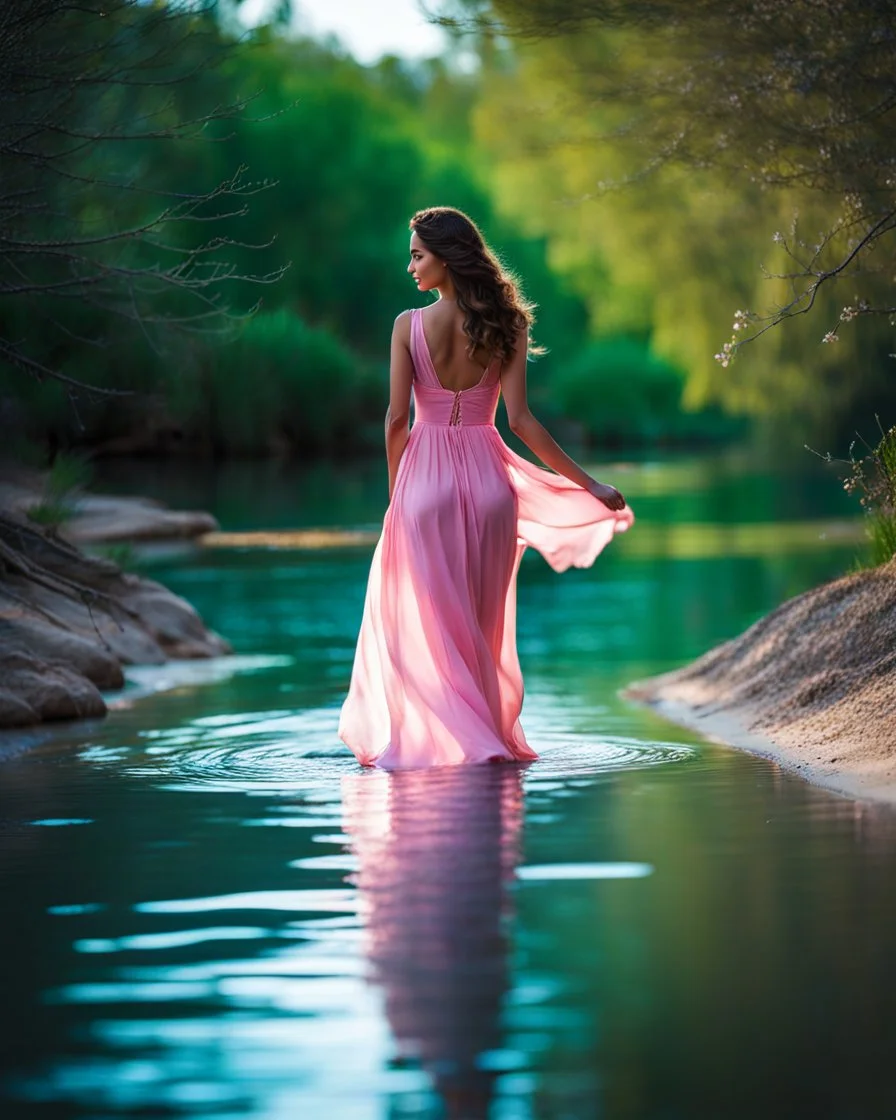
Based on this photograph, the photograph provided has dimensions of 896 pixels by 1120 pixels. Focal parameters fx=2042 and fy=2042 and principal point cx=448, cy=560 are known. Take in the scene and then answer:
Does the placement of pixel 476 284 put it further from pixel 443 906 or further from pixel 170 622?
pixel 170 622

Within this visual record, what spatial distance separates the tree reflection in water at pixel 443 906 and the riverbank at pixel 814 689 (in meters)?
1.23

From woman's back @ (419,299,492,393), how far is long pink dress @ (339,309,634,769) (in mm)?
33

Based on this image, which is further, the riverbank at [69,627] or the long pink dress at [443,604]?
the riverbank at [69,627]

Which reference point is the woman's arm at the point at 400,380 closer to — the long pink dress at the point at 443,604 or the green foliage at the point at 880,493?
the long pink dress at the point at 443,604

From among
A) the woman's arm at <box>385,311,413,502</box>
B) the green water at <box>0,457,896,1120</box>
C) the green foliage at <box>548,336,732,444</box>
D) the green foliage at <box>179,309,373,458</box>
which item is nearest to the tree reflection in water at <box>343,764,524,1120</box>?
the green water at <box>0,457,896,1120</box>

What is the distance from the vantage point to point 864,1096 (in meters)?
3.81

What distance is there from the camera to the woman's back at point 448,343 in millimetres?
8133

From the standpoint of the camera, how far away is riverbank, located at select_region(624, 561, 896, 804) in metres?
7.70

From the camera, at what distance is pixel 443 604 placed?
8.15 m

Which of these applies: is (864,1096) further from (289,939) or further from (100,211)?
(100,211)

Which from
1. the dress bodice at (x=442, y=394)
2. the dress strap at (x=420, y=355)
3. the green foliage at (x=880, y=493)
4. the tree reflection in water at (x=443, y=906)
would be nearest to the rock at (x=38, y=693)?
the tree reflection in water at (x=443, y=906)

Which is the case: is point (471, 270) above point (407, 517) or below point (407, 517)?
above

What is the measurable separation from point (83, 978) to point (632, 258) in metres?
32.6

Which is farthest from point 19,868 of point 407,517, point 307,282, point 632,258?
point 307,282
